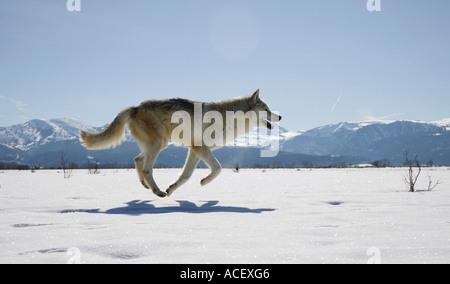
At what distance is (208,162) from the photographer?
691cm

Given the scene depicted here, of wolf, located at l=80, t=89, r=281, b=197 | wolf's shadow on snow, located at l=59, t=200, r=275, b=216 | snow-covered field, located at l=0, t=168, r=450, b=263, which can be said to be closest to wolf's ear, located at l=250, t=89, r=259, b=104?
wolf, located at l=80, t=89, r=281, b=197

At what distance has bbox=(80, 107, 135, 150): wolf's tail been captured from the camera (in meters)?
7.23

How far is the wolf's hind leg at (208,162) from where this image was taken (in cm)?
677

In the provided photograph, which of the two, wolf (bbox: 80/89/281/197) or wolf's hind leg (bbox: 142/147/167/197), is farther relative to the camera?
wolf (bbox: 80/89/281/197)

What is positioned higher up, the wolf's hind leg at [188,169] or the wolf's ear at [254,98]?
the wolf's ear at [254,98]

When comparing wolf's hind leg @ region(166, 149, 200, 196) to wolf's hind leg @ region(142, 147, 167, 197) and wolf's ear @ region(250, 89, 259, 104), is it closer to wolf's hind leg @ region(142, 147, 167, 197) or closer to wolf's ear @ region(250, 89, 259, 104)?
wolf's hind leg @ region(142, 147, 167, 197)

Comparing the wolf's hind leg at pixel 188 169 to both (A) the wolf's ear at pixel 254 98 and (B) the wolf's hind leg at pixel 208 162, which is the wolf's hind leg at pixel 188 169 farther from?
(A) the wolf's ear at pixel 254 98

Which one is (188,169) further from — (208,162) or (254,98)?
(254,98)

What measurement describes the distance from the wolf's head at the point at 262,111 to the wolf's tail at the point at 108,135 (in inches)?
120

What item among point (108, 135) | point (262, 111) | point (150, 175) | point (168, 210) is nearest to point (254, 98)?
point (262, 111)

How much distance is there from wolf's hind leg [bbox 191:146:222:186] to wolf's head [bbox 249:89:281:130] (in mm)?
1992

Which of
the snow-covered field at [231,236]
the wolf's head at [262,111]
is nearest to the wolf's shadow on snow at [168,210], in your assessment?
the snow-covered field at [231,236]

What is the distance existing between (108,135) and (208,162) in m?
2.46
